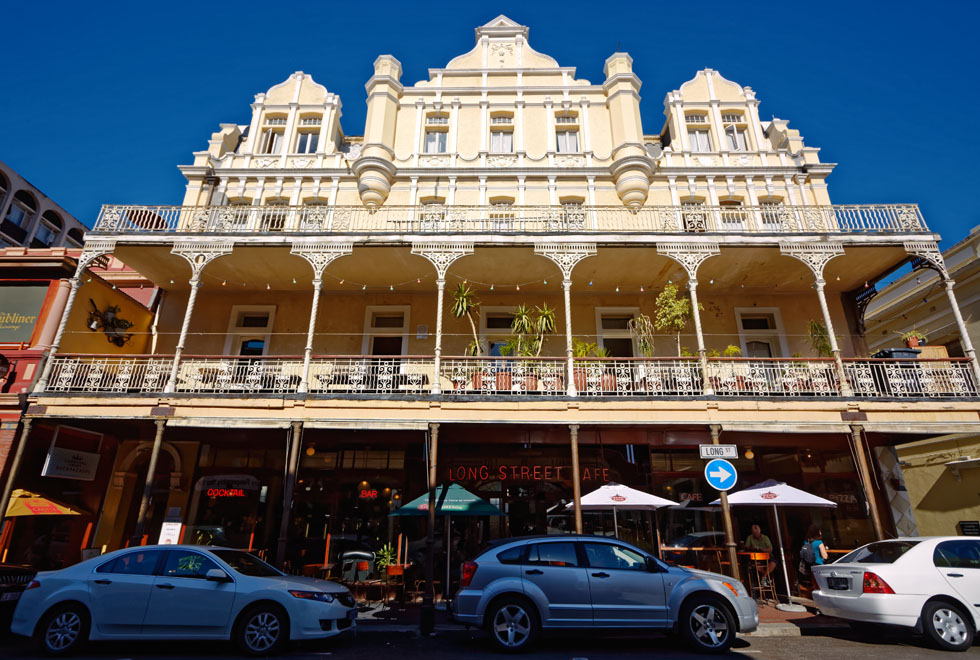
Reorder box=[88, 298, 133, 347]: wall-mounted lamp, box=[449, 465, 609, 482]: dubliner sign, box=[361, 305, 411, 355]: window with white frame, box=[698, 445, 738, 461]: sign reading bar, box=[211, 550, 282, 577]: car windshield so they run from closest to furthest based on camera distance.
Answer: box=[211, 550, 282, 577]: car windshield < box=[698, 445, 738, 461]: sign reading bar < box=[449, 465, 609, 482]: dubliner sign < box=[88, 298, 133, 347]: wall-mounted lamp < box=[361, 305, 411, 355]: window with white frame

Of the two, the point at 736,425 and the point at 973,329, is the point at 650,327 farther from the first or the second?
the point at 973,329

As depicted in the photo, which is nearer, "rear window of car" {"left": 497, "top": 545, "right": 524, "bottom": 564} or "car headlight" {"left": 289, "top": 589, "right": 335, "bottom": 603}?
"car headlight" {"left": 289, "top": 589, "right": 335, "bottom": 603}

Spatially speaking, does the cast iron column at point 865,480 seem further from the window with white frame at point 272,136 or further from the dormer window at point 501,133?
the window with white frame at point 272,136

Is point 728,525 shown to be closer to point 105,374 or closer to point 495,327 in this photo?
point 495,327

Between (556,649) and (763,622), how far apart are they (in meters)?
4.26

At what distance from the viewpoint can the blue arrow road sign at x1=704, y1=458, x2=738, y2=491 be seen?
30.2ft

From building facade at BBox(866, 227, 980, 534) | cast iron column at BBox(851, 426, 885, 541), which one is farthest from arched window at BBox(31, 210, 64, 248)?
building facade at BBox(866, 227, 980, 534)

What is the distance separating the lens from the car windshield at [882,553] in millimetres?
7519

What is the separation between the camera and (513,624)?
6.79 metres

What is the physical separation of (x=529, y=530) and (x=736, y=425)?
19.0 feet

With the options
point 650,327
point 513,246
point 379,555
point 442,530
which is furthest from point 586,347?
point 379,555

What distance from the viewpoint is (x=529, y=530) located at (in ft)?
44.0

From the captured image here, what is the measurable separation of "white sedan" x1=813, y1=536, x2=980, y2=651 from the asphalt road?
1.10ft

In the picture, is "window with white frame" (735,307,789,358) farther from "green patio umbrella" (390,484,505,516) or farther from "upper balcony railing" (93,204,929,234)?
"green patio umbrella" (390,484,505,516)
